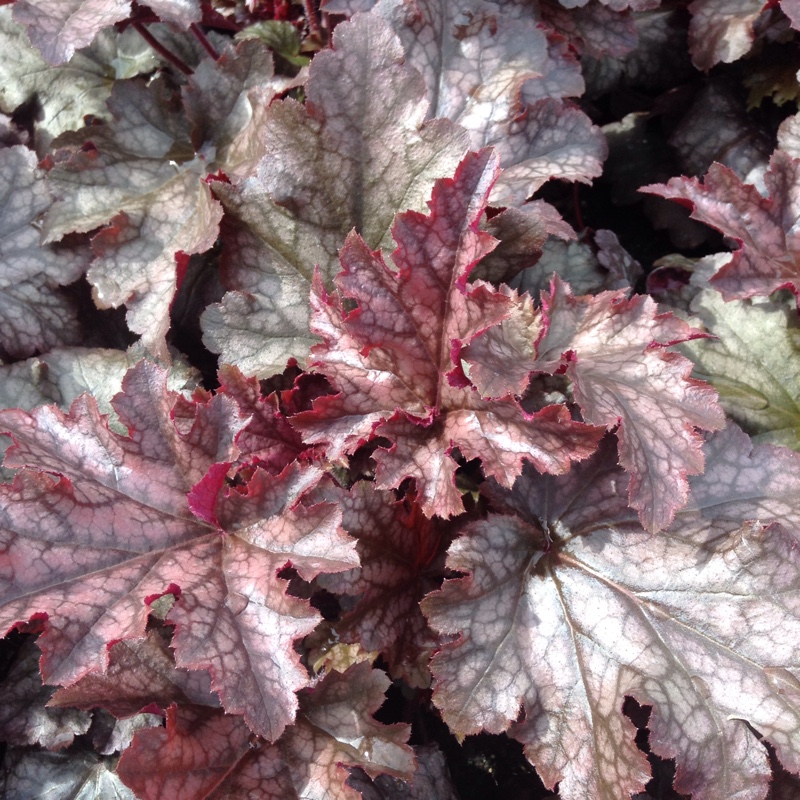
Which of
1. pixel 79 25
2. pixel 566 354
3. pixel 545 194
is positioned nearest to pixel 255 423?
pixel 566 354

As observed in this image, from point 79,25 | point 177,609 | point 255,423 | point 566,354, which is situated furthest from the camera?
point 79,25

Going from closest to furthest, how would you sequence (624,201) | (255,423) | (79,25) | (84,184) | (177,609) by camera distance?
(177,609) → (255,423) → (79,25) → (84,184) → (624,201)

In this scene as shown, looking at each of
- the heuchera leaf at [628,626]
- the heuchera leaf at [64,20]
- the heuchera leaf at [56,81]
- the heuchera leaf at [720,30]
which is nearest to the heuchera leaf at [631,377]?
the heuchera leaf at [628,626]

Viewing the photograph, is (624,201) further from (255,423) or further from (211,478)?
(211,478)

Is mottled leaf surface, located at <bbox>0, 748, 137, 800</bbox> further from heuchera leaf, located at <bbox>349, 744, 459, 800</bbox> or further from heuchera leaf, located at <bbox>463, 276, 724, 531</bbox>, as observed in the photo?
heuchera leaf, located at <bbox>463, 276, 724, 531</bbox>

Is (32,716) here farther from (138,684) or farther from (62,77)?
(62,77)
